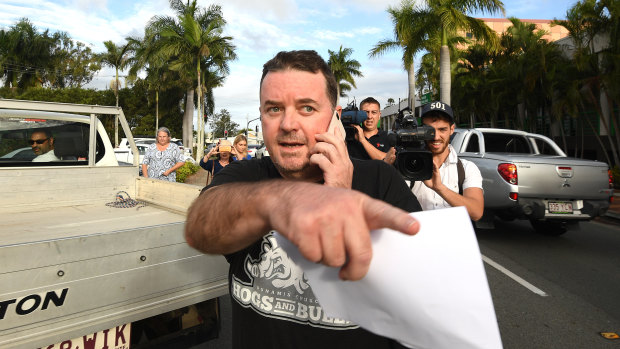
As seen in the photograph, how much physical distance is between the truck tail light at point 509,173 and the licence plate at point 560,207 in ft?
2.39

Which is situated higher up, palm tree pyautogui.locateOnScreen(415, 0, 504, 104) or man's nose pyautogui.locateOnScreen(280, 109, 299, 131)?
palm tree pyautogui.locateOnScreen(415, 0, 504, 104)

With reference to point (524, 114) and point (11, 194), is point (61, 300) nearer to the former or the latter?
point (11, 194)

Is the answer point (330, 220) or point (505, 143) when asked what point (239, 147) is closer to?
point (505, 143)

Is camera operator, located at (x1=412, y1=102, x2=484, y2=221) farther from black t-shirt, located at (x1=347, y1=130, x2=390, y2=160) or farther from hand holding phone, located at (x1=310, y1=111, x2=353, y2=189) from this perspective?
hand holding phone, located at (x1=310, y1=111, x2=353, y2=189)

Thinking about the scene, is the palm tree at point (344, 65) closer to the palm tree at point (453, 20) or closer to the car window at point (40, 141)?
the palm tree at point (453, 20)

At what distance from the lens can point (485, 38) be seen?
16.7 m

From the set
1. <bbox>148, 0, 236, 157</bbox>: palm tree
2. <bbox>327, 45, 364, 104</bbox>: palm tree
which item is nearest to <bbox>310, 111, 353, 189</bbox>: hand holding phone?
<bbox>148, 0, 236, 157</bbox>: palm tree

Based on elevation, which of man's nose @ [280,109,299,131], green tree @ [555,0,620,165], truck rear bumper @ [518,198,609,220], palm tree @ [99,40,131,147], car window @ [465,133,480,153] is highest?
palm tree @ [99,40,131,147]

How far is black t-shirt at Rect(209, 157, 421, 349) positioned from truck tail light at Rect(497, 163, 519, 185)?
18.9ft

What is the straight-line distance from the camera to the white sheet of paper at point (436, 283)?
65 centimetres

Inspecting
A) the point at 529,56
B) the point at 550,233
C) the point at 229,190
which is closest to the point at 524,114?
the point at 529,56

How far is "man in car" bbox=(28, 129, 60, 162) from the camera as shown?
4707 millimetres

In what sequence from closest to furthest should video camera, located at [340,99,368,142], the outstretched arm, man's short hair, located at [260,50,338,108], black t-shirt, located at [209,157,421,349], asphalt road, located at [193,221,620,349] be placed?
the outstretched arm, black t-shirt, located at [209,157,421,349], man's short hair, located at [260,50,338,108], asphalt road, located at [193,221,620,349], video camera, located at [340,99,368,142]

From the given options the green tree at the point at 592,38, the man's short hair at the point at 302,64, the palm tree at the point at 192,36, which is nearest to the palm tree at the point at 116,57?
the palm tree at the point at 192,36
